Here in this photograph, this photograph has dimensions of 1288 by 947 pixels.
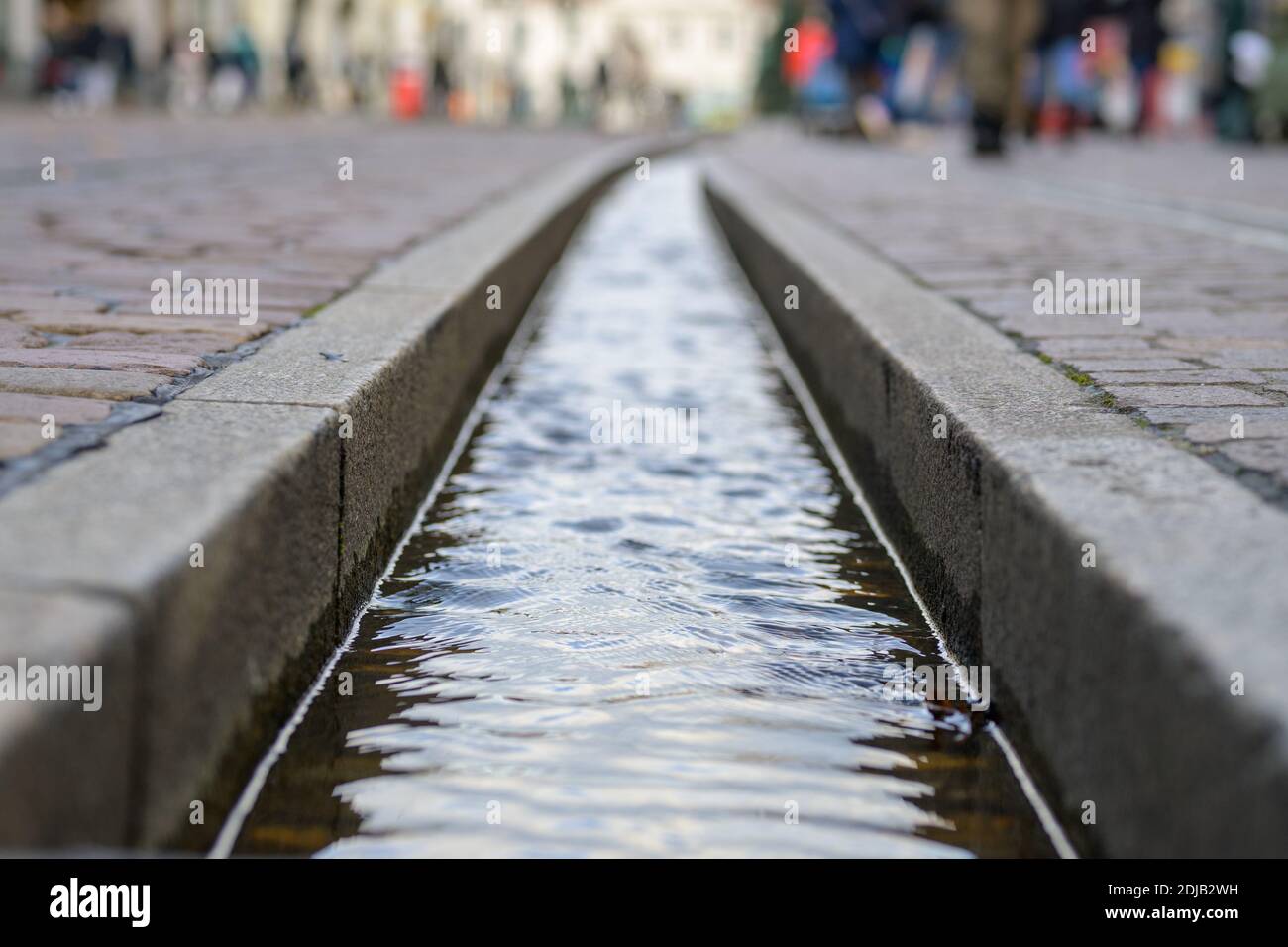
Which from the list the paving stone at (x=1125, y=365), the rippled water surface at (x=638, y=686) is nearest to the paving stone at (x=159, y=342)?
the rippled water surface at (x=638, y=686)

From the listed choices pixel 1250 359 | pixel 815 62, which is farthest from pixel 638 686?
pixel 815 62

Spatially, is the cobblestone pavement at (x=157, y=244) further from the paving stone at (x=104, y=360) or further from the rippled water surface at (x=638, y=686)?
the rippled water surface at (x=638, y=686)

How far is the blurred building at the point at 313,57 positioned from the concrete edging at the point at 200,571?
27.3 metres

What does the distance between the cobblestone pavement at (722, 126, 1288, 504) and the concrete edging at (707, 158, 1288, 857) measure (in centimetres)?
17

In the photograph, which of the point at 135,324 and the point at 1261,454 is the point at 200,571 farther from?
the point at 135,324

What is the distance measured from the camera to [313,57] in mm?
46062

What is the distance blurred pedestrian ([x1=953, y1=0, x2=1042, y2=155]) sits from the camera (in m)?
14.7

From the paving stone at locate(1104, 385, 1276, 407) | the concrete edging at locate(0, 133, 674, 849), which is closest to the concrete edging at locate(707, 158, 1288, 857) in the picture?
the paving stone at locate(1104, 385, 1276, 407)

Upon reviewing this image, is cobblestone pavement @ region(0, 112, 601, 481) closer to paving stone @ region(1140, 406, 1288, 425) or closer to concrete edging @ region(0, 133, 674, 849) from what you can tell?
concrete edging @ region(0, 133, 674, 849)

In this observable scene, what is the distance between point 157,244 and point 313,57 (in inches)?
1658

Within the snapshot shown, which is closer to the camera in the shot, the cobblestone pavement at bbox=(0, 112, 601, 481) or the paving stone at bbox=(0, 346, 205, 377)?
the cobblestone pavement at bbox=(0, 112, 601, 481)

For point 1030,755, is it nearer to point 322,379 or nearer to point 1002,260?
point 322,379

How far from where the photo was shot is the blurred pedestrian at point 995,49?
14.7 meters
